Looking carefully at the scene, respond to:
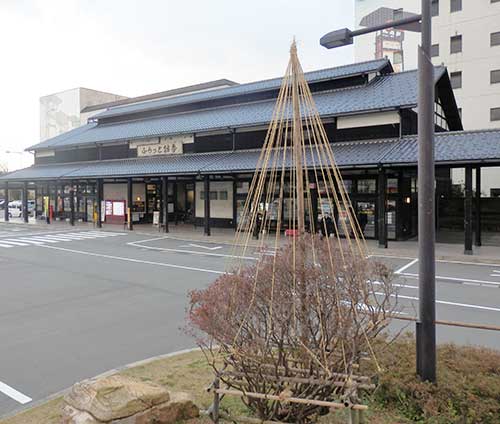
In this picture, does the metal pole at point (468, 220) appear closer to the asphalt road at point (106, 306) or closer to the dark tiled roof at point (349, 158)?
the dark tiled roof at point (349, 158)

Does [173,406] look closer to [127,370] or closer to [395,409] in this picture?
[127,370]

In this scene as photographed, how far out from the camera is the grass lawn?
410 cm

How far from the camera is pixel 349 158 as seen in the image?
1947cm

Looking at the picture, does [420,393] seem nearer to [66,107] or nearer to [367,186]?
[367,186]

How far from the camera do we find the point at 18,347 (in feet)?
22.6

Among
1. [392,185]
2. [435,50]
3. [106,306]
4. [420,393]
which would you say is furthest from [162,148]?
[435,50]

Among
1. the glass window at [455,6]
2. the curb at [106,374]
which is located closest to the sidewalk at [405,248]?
the curb at [106,374]

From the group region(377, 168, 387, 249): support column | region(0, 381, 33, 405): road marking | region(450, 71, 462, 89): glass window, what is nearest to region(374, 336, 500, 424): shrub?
region(0, 381, 33, 405): road marking

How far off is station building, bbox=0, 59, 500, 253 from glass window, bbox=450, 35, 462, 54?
1227 centimetres

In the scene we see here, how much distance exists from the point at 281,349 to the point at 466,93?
138ft

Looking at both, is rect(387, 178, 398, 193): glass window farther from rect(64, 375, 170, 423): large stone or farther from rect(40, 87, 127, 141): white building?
rect(40, 87, 127, 141): white building

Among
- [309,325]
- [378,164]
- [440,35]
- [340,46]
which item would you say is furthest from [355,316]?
[440,35]

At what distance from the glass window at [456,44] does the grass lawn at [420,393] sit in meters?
41.9

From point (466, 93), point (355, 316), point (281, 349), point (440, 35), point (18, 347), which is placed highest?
point (440, 35)
